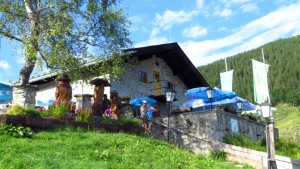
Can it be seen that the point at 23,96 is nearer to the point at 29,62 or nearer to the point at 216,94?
the point at 29,62

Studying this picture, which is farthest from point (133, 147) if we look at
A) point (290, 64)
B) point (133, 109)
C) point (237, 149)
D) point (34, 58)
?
point (290, 64)

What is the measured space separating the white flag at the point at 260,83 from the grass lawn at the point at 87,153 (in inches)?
532

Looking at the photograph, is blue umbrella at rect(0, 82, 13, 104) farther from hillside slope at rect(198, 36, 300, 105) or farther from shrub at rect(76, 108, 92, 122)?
hillside slope at rect(198, 36, 300, 105)

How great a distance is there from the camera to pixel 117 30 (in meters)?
15.3

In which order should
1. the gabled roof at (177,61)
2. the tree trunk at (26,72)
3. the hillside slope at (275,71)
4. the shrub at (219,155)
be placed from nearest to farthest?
the tree trunk at (26,72), the shrub at (219,155), the gabled roof at (177,61), the hillside slope at (275,71)

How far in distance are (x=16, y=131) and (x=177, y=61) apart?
61.1 ft

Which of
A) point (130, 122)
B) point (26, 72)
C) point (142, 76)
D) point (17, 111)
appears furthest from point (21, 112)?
point (142, 76)

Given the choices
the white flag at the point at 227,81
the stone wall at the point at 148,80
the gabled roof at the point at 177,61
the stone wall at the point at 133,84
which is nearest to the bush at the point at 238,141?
the stone wall at the point at 148,80

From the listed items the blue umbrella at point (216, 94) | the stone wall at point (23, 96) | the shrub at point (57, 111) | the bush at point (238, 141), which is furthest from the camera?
the blue umbrella at point (216, 94)

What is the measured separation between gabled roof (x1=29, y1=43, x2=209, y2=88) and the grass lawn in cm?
1266

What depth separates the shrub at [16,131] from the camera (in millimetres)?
9609

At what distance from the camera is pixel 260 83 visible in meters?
23.8

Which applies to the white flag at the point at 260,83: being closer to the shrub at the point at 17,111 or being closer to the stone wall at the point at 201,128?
the stone wall at the point at 201,128

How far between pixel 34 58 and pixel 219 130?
8.15m
